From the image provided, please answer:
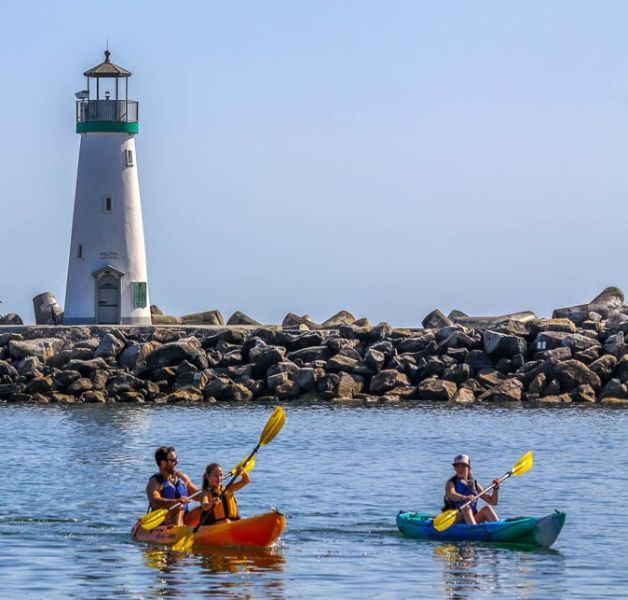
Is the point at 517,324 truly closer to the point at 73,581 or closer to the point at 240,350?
the point at 240,350

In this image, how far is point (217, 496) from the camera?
70.6ft

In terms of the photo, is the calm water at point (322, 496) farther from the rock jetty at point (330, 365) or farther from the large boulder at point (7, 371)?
the large boulder at point (7, 371)

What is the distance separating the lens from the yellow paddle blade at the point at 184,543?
70.4 ft

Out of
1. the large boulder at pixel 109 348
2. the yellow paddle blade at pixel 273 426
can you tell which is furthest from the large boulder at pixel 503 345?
the yellow paddle blade at pixel 273 426

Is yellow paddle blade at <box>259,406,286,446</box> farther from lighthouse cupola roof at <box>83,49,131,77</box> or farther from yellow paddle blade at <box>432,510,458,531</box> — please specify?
lighthouse cupola roof at <box>83,49,131,77</box>

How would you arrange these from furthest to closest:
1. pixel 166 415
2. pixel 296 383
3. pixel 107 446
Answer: pixel 296 383, pixel 166 415, pixel 107 446

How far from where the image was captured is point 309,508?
26188 mm

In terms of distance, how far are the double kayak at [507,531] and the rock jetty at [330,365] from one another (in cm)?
2241

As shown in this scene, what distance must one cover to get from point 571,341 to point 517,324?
275cm

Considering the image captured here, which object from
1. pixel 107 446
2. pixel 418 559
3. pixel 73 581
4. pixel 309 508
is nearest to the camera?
pixel 73 581

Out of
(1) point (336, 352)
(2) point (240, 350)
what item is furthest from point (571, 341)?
(2) point (240, 350)

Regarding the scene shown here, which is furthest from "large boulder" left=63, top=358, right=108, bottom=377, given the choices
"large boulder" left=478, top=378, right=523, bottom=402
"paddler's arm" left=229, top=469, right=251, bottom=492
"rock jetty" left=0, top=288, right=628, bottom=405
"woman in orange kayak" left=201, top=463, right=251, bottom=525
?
"paddler's arm" left=229, top=469, right=251, bottom=492

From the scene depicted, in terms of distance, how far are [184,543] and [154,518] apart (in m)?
0.56

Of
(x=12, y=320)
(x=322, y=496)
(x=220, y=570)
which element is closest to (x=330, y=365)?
(x=12, y=320)
